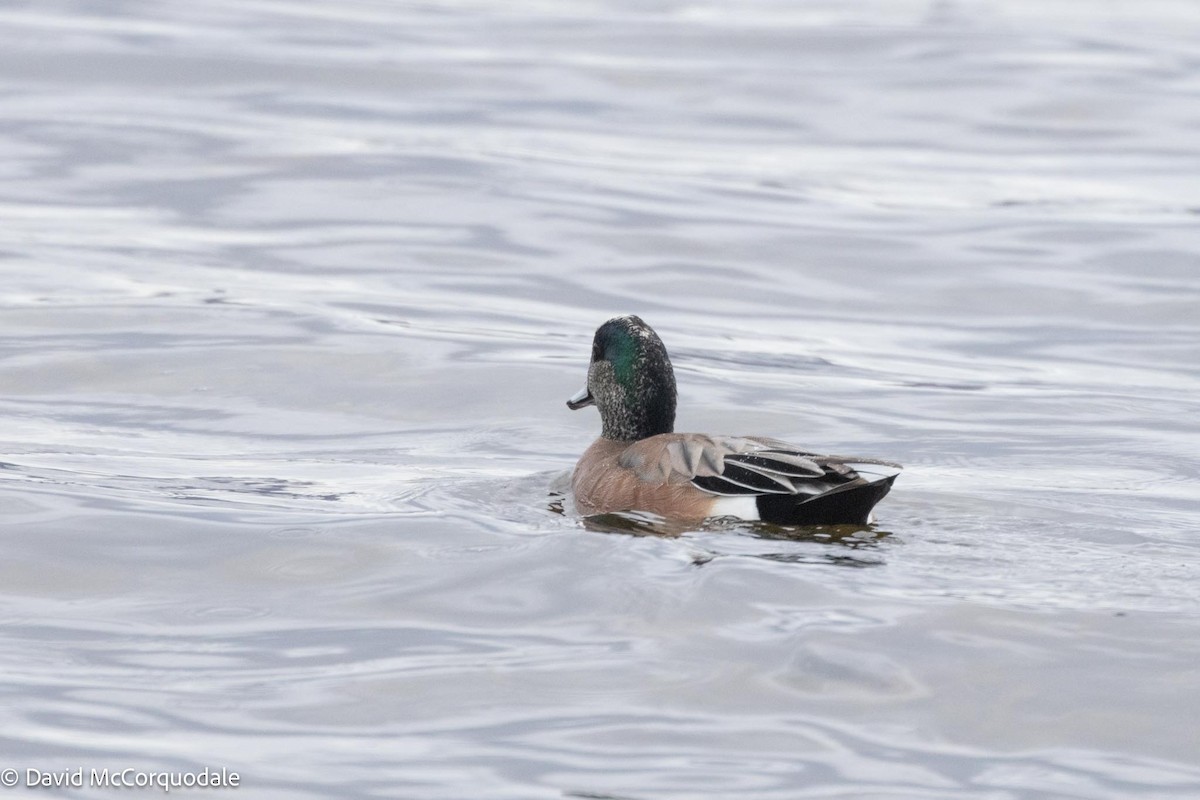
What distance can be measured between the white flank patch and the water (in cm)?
12

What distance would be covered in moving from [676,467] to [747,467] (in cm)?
48

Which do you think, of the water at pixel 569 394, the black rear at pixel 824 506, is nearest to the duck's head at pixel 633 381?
the water at pixel 569 394

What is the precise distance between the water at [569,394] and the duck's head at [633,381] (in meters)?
0.54

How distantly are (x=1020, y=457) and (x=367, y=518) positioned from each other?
3667mm

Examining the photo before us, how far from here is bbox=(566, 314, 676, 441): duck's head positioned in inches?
353

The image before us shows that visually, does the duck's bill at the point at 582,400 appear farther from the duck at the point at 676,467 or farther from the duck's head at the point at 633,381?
the duck's head at the point at 633,381

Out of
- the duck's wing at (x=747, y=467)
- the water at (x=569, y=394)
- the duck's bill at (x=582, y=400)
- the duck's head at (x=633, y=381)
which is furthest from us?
the duck's bill at (x=582, y=400)

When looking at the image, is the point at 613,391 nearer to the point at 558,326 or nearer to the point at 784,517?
the point at 784,517

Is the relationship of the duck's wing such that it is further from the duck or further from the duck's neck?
the duck's neck

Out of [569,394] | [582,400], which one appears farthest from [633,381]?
[569,394]

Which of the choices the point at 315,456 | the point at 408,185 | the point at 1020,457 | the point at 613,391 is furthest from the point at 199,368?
the point at 408,185

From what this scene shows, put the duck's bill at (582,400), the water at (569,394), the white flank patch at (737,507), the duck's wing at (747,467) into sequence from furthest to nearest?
the duck's bill at (582,400), the white flank patch at (737,507), the duck's wing at (747,467), the water at (569,394)

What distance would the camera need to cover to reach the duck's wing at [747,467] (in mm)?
7512

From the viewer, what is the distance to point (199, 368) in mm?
11828
